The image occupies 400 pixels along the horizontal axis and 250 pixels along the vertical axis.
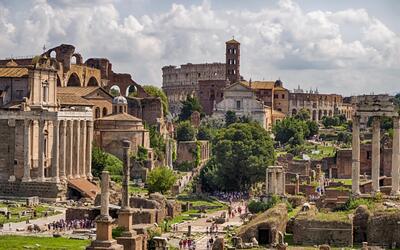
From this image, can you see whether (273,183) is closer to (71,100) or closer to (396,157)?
(396,157)

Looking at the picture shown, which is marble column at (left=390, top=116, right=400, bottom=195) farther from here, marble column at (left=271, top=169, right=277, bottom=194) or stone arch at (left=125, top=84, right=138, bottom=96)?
stone arch at (left=125, top=84, right=138, bottom=96)

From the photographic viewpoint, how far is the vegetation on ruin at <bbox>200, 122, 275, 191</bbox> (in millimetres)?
67375

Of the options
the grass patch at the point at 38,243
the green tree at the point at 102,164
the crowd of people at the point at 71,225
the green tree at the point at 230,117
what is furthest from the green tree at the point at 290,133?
the grass patch at the point at 38,243

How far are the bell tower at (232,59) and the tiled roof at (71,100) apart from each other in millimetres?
65123

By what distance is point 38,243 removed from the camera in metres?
39.5

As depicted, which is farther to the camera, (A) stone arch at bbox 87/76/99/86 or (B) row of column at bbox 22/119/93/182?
(A) stone arch at bbox 87/76/99/86

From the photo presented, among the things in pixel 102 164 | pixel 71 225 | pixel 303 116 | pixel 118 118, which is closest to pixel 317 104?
pixel 303 116

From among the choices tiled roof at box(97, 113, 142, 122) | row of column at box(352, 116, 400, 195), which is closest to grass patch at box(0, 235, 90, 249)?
row of column at box(352, 116, 400, 195)

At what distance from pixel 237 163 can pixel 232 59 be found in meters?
71.5

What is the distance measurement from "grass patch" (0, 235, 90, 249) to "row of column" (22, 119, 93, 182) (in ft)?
60.0

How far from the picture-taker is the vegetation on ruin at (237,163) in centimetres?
6738

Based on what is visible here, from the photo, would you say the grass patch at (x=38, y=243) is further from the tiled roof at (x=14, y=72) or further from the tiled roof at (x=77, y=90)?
the tiled roof at (x=77, y=90)

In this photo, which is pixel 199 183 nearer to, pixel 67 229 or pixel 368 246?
pixel 67 229

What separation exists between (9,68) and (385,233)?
37.6 m
